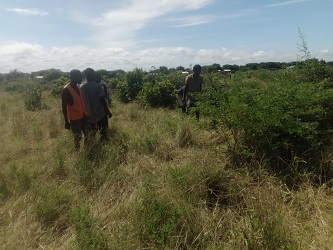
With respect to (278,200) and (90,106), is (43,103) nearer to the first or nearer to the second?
(90,106)

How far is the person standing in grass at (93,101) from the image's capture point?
5.46 m

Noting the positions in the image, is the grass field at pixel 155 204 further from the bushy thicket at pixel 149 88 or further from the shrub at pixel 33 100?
the shrub at pixel 33 100

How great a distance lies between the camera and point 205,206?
3328 mm

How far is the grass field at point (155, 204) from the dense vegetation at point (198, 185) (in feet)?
0.04

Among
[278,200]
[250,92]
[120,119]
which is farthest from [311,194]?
[120,119]

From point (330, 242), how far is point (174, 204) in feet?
4.82

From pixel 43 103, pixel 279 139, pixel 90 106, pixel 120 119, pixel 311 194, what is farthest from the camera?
pixel 43 103

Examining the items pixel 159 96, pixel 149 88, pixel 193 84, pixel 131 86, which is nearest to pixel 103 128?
pixel 193 84

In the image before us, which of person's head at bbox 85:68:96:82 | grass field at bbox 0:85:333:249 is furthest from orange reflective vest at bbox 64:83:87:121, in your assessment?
grass field at bbox 0:85:333:249

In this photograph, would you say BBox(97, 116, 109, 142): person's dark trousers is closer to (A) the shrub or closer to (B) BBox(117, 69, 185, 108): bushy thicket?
(B) BBox(117, 69, 185, 108): bushy thicket

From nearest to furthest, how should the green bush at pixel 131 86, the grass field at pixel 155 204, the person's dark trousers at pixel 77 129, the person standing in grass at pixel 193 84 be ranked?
the grass field at pixel 155 204
the person's dark trousers at pixel 77 129
the person standing in grass at pixel 193 84
the green bush at pixel 131 86

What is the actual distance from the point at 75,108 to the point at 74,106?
0.04 metres

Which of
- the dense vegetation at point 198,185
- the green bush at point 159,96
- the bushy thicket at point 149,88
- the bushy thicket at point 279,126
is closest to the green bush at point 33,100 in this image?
the bushy thicket at point 149,88

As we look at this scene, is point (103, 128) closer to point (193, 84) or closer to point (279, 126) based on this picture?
point (193, 84)
